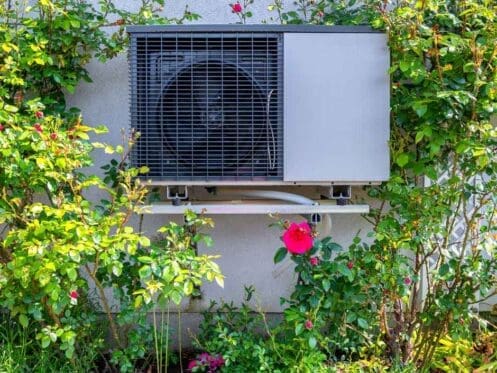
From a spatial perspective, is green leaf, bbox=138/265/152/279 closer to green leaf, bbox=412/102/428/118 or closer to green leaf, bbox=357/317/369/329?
green leaf, bbox=357/317/369/329

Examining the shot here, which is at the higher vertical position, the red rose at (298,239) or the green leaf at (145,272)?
the red rose at (298,239)

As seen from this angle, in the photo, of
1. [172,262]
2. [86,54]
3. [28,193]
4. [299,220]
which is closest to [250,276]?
[299,220]

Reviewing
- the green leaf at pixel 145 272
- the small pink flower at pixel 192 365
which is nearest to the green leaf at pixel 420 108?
the green leaf at pixel 145 272

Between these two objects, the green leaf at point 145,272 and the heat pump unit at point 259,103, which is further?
the heat pump unit at point 259,103

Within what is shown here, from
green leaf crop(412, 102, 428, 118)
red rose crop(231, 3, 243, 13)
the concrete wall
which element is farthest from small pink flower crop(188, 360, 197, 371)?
red rose crop(231, 3, 243, 13)

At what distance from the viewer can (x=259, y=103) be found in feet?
9.54

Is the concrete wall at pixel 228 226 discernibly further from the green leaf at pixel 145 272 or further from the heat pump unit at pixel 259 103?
the green leaf at pixel 145 272

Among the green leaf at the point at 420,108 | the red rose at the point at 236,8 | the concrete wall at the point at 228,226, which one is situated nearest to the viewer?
the green leaf at the point at 420,108

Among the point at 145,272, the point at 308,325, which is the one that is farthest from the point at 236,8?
the point at 308,325

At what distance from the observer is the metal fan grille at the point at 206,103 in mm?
2883

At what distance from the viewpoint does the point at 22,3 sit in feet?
11.1

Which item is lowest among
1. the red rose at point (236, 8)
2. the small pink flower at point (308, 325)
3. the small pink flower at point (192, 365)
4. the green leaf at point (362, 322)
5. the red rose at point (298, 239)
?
the small pink flower at point (192, 365)

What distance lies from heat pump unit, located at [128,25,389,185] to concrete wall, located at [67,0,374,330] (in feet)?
2.13

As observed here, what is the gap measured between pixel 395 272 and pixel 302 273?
47 cm
